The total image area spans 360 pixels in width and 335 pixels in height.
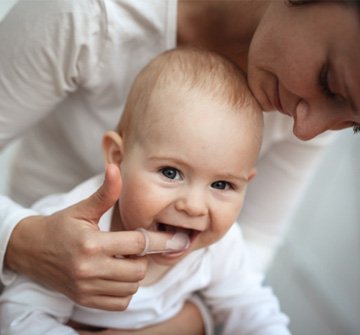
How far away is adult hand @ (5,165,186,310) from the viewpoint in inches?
29.8

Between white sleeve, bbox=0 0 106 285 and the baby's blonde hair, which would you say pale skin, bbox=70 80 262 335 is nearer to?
the baby's blonde hair

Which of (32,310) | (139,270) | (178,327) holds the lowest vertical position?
(178,327)

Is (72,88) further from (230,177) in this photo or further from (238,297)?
(238,297)

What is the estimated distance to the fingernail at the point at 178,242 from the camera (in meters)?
0.83

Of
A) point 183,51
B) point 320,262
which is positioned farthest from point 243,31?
point 320,262

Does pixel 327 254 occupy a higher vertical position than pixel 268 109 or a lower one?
lower

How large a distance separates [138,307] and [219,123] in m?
0.35

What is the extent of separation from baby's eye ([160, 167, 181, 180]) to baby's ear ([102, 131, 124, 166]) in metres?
0.08

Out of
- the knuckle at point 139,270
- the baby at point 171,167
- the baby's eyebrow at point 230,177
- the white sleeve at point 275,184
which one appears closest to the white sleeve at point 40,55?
the baby at point 171,167

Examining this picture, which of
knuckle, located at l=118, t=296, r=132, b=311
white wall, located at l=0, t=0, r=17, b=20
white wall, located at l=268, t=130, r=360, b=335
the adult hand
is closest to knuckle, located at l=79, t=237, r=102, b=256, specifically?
the adult hand

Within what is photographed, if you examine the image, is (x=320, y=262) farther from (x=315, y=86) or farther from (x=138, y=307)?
(x=315, y=86)

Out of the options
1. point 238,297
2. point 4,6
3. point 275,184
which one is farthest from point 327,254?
point 4,6

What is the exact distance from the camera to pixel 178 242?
84cm

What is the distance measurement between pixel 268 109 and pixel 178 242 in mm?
252
